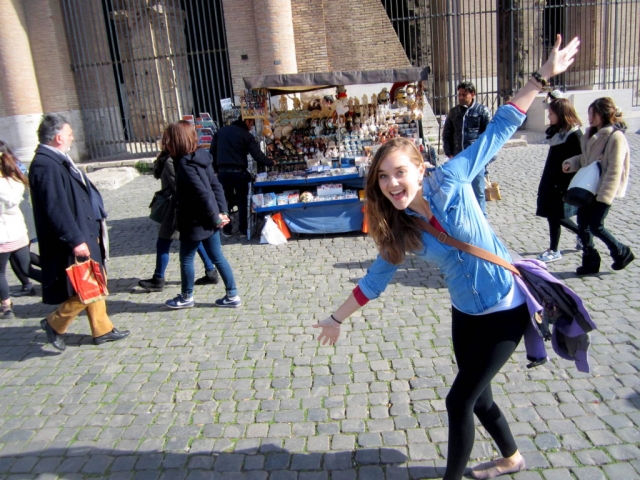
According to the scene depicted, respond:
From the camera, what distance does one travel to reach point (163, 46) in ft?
50.3

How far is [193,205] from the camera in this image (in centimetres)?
483

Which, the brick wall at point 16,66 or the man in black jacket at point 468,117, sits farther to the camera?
the brick wall at point 16,66

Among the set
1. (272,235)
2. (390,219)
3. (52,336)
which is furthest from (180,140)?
(390,219)

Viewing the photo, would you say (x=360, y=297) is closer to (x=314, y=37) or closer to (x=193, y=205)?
(x=193, y=205)

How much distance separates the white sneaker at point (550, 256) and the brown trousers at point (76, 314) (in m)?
4.24

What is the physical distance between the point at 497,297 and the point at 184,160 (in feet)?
10.9

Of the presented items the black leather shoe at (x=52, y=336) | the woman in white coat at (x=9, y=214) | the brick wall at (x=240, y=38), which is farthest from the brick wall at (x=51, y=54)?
the black leather shoe at (x=52, y=336)

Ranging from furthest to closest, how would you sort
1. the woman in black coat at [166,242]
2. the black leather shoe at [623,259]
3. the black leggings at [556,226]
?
the woman in black coat at [166,242]
the black leggings at [556,226]
the black leather shoe at [623,259]

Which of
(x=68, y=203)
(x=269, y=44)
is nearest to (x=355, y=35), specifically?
(x=269, y=44)

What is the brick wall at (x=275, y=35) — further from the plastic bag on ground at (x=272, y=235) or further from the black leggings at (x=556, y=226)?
the black leggings at (x=556, y=226)

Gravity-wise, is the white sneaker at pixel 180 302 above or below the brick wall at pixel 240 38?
below

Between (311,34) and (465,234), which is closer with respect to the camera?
(465,234)

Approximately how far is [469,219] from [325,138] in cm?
558

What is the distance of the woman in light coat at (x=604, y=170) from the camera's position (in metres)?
4.86
